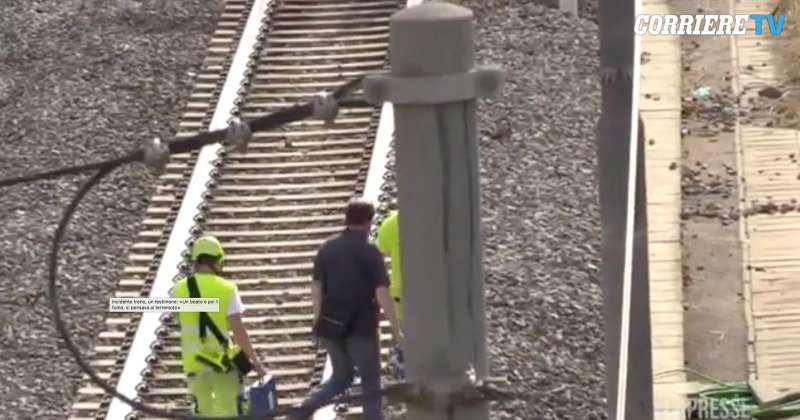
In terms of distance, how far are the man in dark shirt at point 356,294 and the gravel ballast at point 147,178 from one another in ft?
3.36

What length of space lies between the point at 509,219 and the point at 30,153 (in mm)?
4628

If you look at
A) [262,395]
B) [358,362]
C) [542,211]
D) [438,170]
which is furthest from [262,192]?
[438,170]

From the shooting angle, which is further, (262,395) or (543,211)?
(543,211)

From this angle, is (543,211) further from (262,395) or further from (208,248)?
(208,248)

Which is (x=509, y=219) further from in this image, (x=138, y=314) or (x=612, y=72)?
(x=612, y=72)

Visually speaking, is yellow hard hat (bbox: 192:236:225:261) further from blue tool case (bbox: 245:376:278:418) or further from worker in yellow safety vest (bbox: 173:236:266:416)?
blue tool case (bbox: 245:376:278:418)

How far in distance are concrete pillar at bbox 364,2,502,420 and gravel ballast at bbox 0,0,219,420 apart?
9.51 meters

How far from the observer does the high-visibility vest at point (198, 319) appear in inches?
406

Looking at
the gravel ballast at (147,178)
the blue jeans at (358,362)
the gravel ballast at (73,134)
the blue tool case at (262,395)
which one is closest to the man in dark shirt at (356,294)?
the blue jeans at (358,362)

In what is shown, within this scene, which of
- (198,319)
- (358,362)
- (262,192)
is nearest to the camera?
(198,319)

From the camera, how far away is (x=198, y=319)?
414 inches

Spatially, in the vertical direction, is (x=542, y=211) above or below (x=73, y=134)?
below

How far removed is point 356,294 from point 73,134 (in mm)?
7083

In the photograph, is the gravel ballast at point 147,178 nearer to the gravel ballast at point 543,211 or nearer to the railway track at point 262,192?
the gravel ballast at point 543,211
